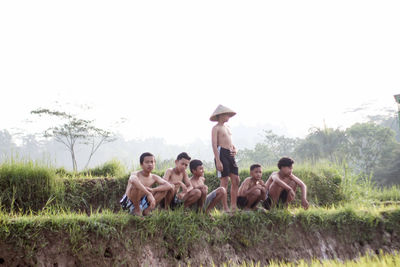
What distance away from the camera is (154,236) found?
4340mm

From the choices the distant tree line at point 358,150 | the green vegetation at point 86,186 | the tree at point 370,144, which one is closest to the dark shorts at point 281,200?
the green vegetation at point 86,186

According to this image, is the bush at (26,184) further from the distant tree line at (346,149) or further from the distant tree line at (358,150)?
the distant tree line at (358,150)

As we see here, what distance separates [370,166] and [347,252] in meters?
22.4

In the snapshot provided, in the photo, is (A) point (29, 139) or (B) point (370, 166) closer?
(B) point (370, 166)

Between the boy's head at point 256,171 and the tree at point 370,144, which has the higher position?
the boy's head at point 256,171

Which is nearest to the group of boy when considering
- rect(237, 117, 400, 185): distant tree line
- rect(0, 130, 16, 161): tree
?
rect(237, 117, 400, 185): distant tree line

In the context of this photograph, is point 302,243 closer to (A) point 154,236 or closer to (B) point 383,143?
(A) point 154,236

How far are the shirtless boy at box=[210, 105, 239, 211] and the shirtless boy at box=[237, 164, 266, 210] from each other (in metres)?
0.17

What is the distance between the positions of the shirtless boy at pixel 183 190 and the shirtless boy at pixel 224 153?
1.88ft

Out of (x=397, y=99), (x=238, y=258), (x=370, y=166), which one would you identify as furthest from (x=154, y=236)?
(x=370, y=166)

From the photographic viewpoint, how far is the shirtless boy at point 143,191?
4.46 metres

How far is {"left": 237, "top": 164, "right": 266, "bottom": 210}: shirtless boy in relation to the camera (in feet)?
17.3

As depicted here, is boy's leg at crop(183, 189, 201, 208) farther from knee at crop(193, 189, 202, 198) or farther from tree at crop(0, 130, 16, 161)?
tree at crop(0, 130, 16, 161)

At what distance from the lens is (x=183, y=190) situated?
16.6 ft
